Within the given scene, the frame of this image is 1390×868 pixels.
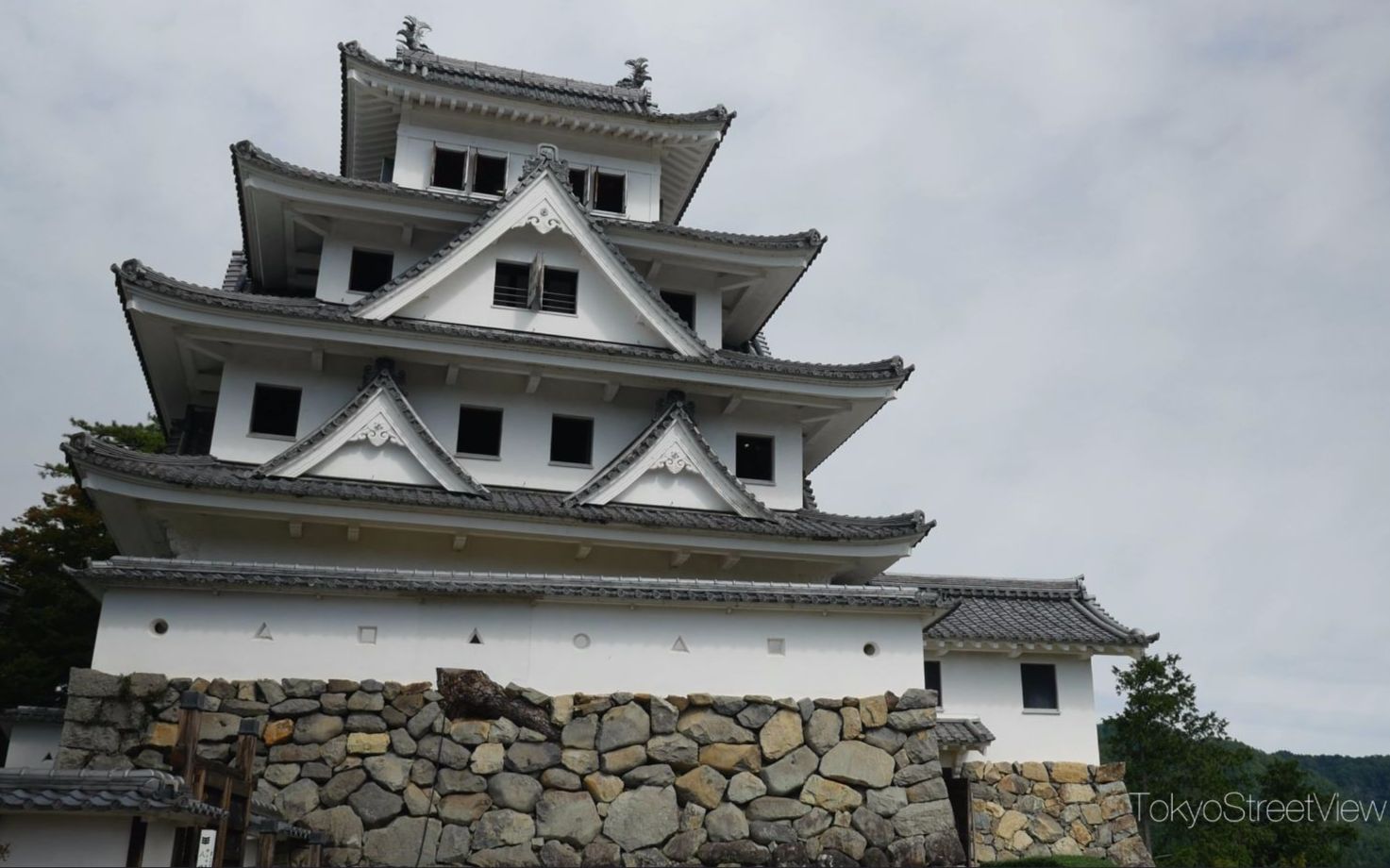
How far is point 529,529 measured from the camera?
13523 mm

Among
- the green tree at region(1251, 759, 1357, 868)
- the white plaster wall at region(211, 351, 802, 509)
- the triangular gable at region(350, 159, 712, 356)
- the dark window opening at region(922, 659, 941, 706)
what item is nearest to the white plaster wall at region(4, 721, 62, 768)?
the white plaster wall at region(211, 351, 802, 509)

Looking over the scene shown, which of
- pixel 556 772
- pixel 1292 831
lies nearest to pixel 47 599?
pixel 556 772

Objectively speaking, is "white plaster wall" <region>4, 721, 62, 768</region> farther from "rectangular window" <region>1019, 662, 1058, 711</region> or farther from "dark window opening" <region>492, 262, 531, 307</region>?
"rectangular window" <region>1019, 662, 1058, 711</region>

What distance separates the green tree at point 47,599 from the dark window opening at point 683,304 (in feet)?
35.9

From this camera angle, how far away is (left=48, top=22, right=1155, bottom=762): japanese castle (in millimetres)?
11320

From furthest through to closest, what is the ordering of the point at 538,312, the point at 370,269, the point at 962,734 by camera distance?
the point at 370,269, the point at 962,734, the point at 538,312

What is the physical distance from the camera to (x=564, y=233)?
52.1 feet

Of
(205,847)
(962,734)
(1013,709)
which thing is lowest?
(205,847)

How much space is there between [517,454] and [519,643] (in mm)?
4337

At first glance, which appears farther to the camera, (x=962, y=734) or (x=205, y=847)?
(x=962, y=734)

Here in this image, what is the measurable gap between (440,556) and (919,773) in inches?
246

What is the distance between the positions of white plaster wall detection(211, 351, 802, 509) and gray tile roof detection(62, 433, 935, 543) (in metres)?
0.34

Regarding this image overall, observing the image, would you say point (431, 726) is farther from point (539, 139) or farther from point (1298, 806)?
point (1298, 806)

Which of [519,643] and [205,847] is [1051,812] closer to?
[519,643]
